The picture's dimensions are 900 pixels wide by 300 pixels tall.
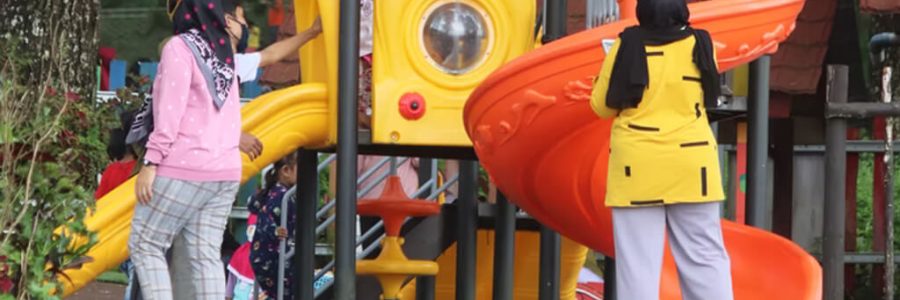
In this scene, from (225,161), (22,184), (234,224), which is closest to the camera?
(22,184)

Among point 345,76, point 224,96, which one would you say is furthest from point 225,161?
point 345,76

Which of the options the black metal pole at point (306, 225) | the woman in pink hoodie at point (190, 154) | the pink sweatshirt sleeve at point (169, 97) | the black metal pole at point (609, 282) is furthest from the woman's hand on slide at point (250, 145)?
the black metal pole at point (609, 282)

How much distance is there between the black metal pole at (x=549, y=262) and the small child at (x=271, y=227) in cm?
181

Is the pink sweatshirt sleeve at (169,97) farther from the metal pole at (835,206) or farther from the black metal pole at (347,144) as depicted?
the metal pole at (835,206)

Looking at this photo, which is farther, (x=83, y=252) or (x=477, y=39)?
(x=477, y=39)

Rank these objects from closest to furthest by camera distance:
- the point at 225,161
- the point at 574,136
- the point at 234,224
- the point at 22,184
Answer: the point at 22,184 → the point at 225,161 → the point at 574,136 → the point at 234,224

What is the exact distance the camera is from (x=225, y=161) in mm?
6727

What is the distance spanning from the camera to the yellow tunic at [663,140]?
6.46 m

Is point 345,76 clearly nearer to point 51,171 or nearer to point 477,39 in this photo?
point 477,39

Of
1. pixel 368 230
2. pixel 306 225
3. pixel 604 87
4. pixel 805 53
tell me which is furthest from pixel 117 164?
pixel 805 53

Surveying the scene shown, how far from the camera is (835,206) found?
352 inches

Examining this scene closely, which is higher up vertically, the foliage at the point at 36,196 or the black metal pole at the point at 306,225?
the foliage at the point at 36,196

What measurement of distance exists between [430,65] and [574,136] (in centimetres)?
74

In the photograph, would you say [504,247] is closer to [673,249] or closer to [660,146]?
[673,249]
